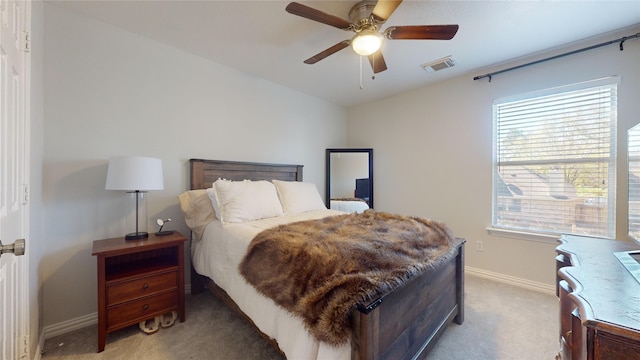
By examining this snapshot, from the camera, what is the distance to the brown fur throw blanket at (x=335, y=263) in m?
1.01

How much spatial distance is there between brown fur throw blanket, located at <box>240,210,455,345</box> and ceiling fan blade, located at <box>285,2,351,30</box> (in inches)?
55.8

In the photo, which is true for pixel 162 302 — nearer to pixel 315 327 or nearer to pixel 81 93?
pixel 315 327

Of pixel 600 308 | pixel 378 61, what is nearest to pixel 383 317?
pixel 600 308

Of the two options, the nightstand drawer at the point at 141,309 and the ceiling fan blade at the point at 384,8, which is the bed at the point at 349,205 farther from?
the ceiling fan blade at the point at 384,8

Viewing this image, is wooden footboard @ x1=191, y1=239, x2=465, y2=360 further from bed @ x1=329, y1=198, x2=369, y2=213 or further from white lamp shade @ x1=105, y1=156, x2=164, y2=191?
bed @ x1=329, y1=198, x2=369, y2=213

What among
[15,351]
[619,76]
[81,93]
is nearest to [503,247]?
[619,76]

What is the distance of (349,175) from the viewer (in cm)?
401

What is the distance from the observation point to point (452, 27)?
1.58m

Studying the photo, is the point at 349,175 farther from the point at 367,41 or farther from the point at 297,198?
the point at 367,41

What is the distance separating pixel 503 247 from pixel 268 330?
2825mm

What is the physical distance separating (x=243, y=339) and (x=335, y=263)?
1.15 m

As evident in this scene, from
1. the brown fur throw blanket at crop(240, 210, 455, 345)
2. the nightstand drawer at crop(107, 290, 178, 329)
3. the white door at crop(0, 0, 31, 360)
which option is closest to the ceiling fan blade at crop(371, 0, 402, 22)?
the brown fur throw blanket at crop(240, 210, 455, 345)

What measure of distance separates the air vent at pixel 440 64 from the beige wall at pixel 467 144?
440 millimetres

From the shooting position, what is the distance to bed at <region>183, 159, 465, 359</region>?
1.01 m
